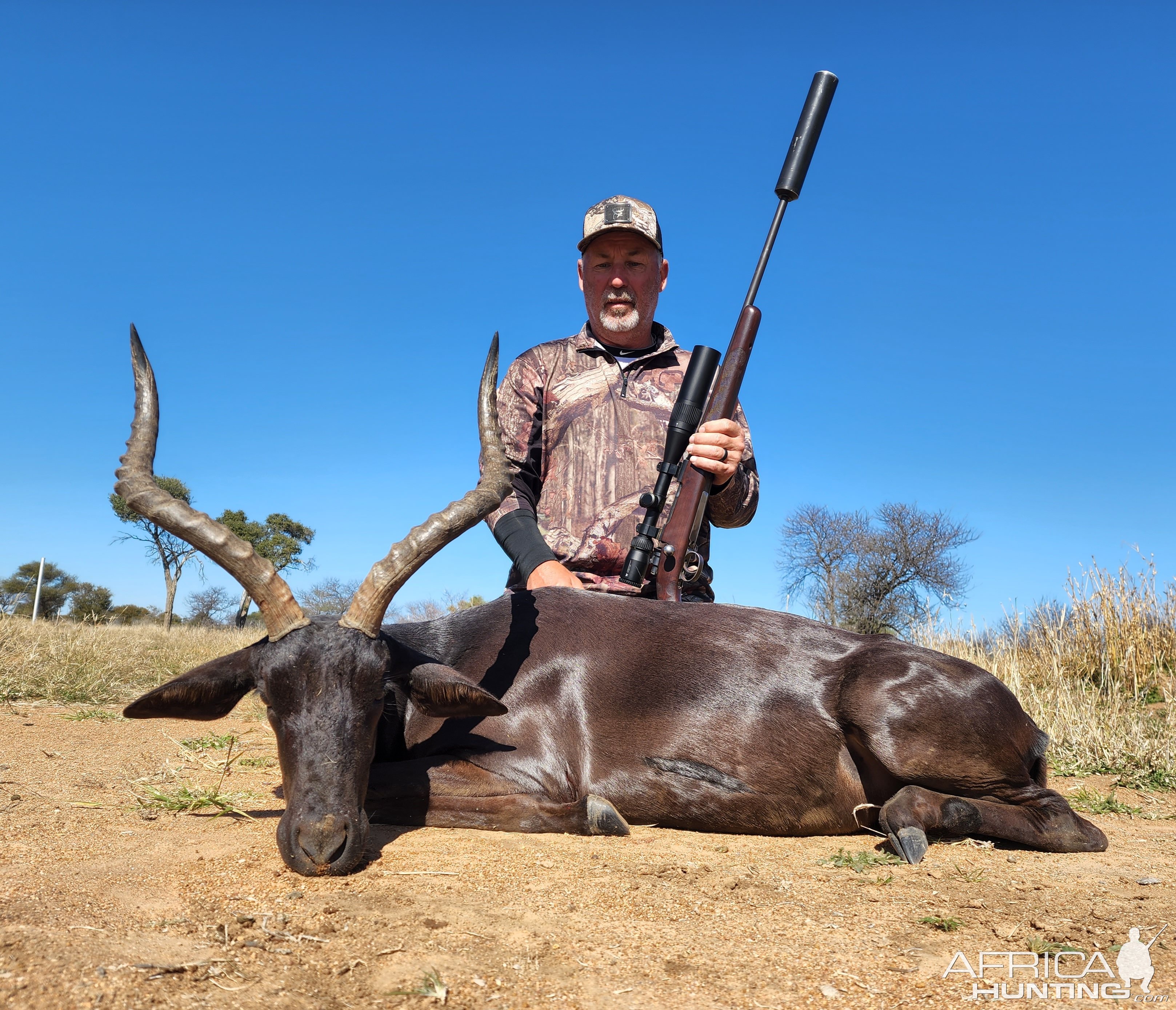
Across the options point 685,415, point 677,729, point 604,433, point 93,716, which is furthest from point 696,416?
point 93,716

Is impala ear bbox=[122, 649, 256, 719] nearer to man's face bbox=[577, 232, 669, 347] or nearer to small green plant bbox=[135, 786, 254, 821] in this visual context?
small green plant bbox=[135, 786, 254, 821]

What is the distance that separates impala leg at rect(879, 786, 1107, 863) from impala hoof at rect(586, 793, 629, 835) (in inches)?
48.2

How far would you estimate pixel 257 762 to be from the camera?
5.77 metres

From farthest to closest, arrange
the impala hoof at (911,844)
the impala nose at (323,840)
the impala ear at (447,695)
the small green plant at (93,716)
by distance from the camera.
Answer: the small green plant at (93,716), the impala ear at (447,695), the impala hoof at (911,844), the impala nose at (323,840)

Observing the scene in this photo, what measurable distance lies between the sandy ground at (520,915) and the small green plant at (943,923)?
3 centimetres

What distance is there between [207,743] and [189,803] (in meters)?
2.27

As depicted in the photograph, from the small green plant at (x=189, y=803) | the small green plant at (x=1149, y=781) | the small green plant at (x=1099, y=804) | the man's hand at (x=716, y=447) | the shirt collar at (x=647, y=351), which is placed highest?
the shirt collar at (x=647, y=351)

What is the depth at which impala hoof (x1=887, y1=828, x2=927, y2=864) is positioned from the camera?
12.1 ft

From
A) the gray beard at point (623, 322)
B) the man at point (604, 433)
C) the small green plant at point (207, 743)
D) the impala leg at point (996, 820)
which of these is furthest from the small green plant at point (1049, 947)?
the gray beard at point (623, 322)

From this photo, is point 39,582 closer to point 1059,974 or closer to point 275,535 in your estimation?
point 275,535

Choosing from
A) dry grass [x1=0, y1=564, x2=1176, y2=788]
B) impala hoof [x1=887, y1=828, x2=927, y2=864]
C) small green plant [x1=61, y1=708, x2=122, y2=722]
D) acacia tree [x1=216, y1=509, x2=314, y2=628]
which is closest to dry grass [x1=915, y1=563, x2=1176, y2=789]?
dry grass [x1=0, y1=564, x2=1176, y2=788]

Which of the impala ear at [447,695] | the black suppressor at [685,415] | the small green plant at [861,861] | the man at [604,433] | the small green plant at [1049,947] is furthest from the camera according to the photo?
the man at [604,433]

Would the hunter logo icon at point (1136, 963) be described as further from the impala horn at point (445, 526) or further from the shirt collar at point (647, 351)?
the shirt collar at point (647, 351)

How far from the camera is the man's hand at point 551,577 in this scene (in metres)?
5.70
